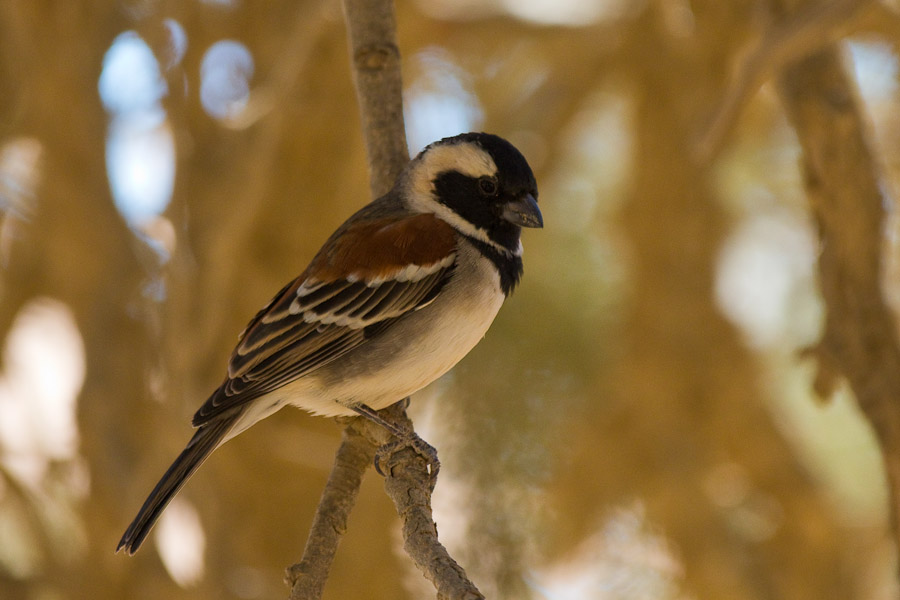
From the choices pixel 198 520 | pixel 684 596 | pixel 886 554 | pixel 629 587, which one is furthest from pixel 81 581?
pixel 886 554

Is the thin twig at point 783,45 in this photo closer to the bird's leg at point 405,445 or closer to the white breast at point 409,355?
the white breast at point 409,355

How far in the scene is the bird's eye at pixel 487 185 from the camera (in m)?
3.01

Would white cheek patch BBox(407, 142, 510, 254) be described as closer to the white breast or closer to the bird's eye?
the bird's eye

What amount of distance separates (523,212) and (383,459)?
894 millimetres

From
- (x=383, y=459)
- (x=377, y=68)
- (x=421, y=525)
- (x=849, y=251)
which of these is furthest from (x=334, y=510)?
(x=849, y=251)

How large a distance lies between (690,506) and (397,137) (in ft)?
8.30

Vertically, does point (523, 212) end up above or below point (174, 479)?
above

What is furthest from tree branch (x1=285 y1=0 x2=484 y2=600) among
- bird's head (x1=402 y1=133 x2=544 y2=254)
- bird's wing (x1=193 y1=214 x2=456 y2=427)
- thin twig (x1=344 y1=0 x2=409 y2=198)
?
bird's wing (x1=193 y1=214 x2=456 y2=427)

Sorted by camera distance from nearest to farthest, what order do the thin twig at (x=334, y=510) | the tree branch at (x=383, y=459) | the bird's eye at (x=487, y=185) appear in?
the tree branch at (x=383, y=459) → the thin twig at (x=334, y=510) → the bird's eye at (x=487, y=185)

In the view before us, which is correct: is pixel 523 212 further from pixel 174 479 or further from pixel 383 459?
pixel 174 479

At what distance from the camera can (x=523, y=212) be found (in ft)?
9.64

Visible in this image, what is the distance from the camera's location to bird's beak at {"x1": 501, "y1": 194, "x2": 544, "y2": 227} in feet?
9.58

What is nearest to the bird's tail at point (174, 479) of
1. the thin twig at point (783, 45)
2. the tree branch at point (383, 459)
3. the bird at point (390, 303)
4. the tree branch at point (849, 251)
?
the bird at point (390, 303)

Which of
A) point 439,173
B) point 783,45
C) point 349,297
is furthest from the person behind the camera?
point 439,173
